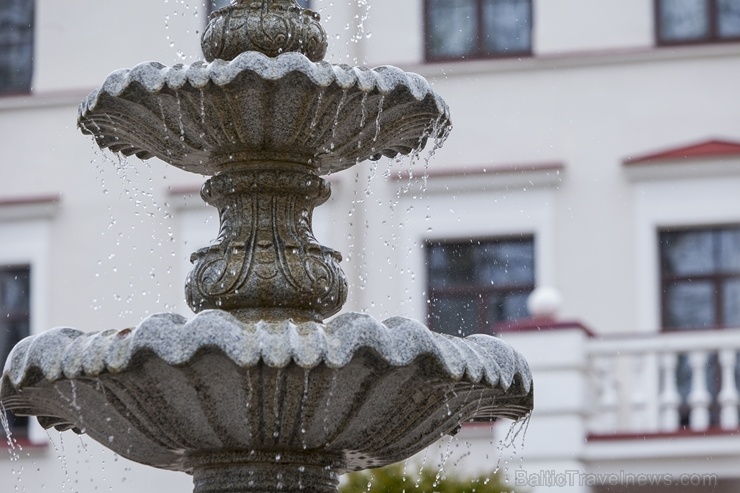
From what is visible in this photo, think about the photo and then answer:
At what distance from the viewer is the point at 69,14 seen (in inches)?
790

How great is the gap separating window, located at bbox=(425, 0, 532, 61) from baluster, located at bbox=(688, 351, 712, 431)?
5.26 m

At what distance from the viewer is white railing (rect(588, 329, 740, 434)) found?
14953mm

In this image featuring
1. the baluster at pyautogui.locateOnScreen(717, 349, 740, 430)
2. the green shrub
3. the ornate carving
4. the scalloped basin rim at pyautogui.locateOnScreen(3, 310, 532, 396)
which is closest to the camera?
the scalloped basin rim at pyautogui.locateOnScreen(3, 310, 532, 396)

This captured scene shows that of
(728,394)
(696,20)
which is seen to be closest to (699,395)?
(728,394)

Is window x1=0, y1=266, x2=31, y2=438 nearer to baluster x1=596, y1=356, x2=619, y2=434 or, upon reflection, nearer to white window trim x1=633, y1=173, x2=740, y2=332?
white window trim x1=633, y1=173, x2=740, y2=332

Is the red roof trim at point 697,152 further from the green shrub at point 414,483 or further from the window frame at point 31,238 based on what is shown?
the window frame at point 31,238

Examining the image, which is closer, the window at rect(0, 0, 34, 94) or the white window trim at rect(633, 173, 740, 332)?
the white window trim at rect(633, 173, 740, 332)

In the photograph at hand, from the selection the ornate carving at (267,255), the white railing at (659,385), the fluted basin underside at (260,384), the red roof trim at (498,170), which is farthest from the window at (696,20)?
the fluted basin underside at (260,384)

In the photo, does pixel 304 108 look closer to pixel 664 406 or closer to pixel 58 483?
pixel 664 406

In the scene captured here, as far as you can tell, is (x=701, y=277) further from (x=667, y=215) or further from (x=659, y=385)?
(x=659, y=385)

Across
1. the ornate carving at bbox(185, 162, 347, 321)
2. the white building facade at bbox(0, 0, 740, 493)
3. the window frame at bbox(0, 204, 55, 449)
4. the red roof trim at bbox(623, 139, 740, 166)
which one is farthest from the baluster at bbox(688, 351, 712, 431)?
the ornate carving at bbox(185, 162, 347, 321)

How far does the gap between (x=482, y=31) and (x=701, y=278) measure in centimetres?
367

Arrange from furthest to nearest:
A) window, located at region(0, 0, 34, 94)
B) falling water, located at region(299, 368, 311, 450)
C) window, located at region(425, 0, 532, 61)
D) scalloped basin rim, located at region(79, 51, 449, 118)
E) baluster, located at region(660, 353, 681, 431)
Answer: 1. window, located at region(0, 0, 34, 94)
2. window, located at region(425, 0, 532, 61)
3. baluster, located at region(660, 353, 681, 431)
4. scalloped basin rim, located at region(79, 51, 449, 118)
5. falling water, located at region(299, 368, 311, 450)

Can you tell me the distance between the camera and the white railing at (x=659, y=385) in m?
15.0
